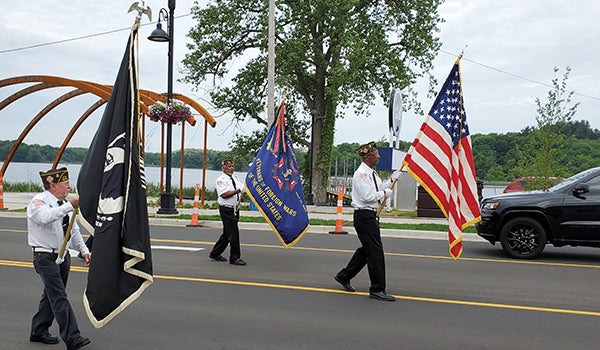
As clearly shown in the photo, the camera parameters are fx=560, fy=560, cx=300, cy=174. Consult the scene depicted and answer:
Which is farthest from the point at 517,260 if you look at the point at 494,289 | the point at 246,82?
the point at 246,82

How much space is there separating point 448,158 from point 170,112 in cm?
1309

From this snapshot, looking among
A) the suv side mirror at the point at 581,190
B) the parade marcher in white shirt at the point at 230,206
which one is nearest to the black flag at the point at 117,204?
the parade marcher in white shirt at the point at 230,206

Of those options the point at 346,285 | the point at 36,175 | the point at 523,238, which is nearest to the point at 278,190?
the point at 346,285

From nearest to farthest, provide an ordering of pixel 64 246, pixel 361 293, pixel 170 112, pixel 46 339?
pixel 64 246, pixel 46 339, pixel 361 293, pixel 170 112

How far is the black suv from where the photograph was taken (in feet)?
33.7

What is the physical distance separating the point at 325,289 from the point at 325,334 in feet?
6.75

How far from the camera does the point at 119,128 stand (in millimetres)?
4707

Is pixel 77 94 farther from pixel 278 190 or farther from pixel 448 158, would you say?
pixel 448 158

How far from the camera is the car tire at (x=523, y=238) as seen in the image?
10547mm

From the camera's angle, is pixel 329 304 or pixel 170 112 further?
pixel 170 112

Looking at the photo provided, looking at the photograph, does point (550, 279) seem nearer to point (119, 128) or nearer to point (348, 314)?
point (348, 314)

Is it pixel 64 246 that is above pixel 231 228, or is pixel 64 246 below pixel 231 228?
above

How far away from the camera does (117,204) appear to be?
4.57 m

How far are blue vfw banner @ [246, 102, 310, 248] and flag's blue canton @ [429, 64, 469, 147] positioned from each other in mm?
3110
